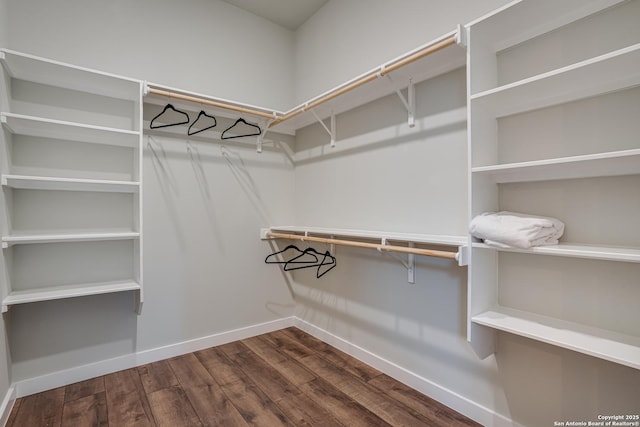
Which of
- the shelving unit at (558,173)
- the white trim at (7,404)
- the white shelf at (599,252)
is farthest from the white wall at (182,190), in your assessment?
the white shelf at (599,252)

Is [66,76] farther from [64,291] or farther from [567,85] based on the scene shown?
[567,85]

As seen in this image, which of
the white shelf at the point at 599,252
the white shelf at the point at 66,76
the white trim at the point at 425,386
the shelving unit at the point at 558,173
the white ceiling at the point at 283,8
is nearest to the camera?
the white shelf at the point at 599,252

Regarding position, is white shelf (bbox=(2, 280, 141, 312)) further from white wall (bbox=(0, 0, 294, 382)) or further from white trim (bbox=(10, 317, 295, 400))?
white trim (bbox=(10, 317, 295, 400))

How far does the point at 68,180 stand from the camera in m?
Result: 1.79

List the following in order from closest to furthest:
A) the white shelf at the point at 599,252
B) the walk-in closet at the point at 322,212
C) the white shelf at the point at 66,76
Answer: the white shelf at the point at 599,252, the walk-in closet at the point at 322,212, the white shelf at the point at 66,76

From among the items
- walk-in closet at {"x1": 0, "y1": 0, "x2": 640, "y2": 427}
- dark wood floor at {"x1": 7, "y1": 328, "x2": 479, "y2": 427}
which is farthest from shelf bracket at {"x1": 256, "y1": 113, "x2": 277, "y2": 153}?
dark wood floor at {"x1": 7, "y1": 328, "x2": 479, "y2": 427}

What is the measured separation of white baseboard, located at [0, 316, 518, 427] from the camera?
1.69 m

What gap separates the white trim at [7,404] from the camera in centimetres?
166

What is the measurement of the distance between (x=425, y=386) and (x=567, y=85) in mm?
1716

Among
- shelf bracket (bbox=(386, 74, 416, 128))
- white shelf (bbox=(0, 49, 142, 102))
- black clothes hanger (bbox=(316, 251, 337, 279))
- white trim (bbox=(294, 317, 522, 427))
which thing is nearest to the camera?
white trim (bbox=(294, 317, 522, 427))

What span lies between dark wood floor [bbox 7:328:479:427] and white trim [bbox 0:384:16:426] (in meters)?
0.03

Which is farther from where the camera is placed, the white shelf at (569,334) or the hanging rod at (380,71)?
the hanging rod at (380,71)

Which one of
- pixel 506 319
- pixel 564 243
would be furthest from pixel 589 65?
pixel 506 319

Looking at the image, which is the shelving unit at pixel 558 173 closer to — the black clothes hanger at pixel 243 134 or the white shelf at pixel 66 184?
the black clothes hanger at pixel 243 134
